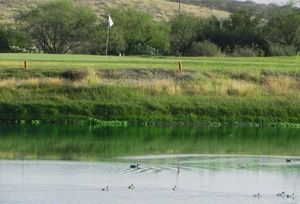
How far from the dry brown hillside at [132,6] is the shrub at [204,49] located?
35.3 metres

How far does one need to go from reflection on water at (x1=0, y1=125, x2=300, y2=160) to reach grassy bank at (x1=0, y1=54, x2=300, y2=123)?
198cm

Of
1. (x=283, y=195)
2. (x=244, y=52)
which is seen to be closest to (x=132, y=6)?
(x=244, y=52)

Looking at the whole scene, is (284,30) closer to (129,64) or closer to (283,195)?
(129,64)

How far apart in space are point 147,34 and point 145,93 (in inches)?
1330

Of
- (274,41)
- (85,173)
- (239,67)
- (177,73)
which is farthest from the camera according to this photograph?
(274,41)

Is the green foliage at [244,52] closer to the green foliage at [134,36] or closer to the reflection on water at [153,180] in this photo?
the green foliage at [134,36]

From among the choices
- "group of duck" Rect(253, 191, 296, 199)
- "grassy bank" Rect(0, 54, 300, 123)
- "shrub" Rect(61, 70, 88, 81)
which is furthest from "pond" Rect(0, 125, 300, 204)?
"shrub" Rect(61, 70, 88, 81)

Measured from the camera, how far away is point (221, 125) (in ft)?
152

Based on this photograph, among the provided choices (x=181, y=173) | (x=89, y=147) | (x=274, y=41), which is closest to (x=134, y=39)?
(x=274, y=41)

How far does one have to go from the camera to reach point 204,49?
75125 mm

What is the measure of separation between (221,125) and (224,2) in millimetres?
140334

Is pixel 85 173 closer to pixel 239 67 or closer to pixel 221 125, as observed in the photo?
pixel 221 125

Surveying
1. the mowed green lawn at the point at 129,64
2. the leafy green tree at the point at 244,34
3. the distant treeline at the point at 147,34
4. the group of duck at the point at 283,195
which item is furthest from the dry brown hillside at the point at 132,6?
the group of duck at the point at 283,195

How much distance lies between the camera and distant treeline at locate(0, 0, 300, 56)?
77250 mm
